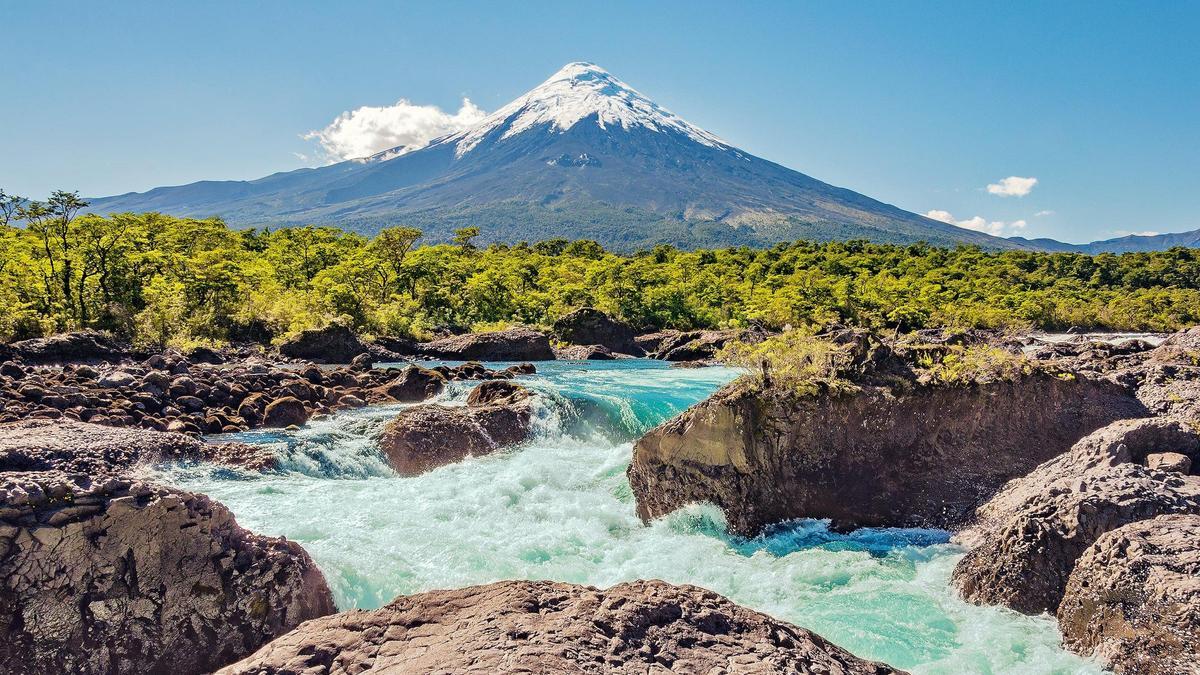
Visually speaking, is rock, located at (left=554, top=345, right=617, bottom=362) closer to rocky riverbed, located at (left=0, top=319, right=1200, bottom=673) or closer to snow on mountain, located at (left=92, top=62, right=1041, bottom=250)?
rocky riverbed, located at (left=0, top=319, right=1200, bottom=673)

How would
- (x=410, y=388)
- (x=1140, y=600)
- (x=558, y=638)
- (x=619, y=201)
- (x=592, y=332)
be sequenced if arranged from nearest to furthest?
(x=558, y=638) < (x=1140, y=600) < (x=410, y=388) < (x=592, y=332) < (x=619, y=201)

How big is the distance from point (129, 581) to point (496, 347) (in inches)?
1021

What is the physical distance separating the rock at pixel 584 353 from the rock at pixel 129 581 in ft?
89.5

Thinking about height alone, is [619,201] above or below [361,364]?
above

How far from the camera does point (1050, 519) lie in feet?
19.2

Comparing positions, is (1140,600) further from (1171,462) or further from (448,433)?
(448,433)

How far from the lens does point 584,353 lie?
1319 inches

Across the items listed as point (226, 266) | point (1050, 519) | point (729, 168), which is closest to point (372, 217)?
point (729, 168)

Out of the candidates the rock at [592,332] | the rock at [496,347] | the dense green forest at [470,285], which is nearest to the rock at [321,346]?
the dense green forest at [470,285]

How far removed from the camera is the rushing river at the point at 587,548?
222 inches

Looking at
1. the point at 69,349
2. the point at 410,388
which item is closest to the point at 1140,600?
the point at 410,388

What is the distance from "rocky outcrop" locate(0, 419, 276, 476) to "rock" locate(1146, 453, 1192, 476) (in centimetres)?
1069

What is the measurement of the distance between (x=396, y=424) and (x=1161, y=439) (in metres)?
11.7

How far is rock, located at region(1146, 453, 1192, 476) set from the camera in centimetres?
667
